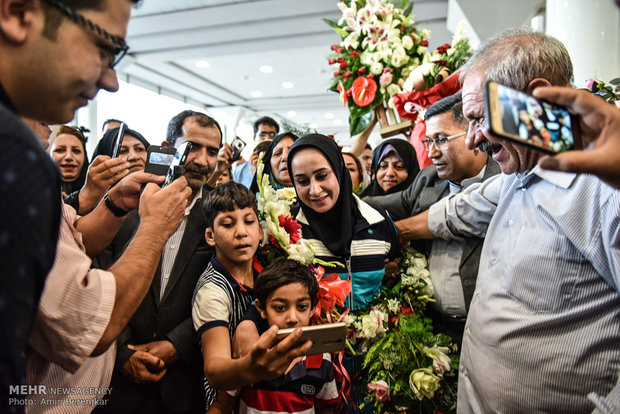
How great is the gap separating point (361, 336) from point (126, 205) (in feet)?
4.28

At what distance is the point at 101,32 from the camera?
80 cm

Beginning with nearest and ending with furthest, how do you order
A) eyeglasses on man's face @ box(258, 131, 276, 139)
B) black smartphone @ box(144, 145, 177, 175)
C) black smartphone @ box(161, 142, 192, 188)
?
black smartphone @ box(161, 142, 192, 188) → black smartphone @ box(144, 145, 177, 175) → eyeglasses on man's face @ box(258, 131, 276, 139)

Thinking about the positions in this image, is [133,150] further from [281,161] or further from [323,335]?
[323,335]

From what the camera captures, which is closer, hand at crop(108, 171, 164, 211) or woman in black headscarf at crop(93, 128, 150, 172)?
hand at crop(108, 171, 164, 211)

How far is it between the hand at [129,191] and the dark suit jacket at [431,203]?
147 cm

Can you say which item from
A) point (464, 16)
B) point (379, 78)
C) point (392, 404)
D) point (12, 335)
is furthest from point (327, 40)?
point (12, 335)

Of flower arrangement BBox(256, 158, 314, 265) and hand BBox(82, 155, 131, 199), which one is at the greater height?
hand BBox(82, 155, 131, 199)

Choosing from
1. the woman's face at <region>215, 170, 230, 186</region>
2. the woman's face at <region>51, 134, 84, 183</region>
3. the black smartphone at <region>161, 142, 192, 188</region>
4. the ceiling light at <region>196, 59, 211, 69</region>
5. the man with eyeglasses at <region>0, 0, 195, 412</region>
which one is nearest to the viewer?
the man with eyeglasses at <region>0, 0, 195, 412</region>

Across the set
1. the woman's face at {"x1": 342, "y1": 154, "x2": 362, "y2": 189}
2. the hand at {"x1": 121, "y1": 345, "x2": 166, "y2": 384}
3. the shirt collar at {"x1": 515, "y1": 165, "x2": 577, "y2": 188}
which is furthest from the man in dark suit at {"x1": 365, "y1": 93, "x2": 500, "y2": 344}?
the hand at {"x1": 121, "y1": 345, "x2": 166, "y2": 384}

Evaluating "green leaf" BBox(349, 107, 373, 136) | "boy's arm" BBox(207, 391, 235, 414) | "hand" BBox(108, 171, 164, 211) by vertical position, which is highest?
"green leaf" BBox(349, 107, 373, 136)

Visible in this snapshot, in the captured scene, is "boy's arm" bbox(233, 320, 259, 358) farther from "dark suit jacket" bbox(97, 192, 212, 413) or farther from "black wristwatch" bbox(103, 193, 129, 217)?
"black wristwatch" bbox(103, 193, 129, 217)

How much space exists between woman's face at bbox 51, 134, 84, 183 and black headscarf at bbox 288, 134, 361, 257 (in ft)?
6.88

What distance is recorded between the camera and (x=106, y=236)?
173 cm

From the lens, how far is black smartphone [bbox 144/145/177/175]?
5.20 ft
